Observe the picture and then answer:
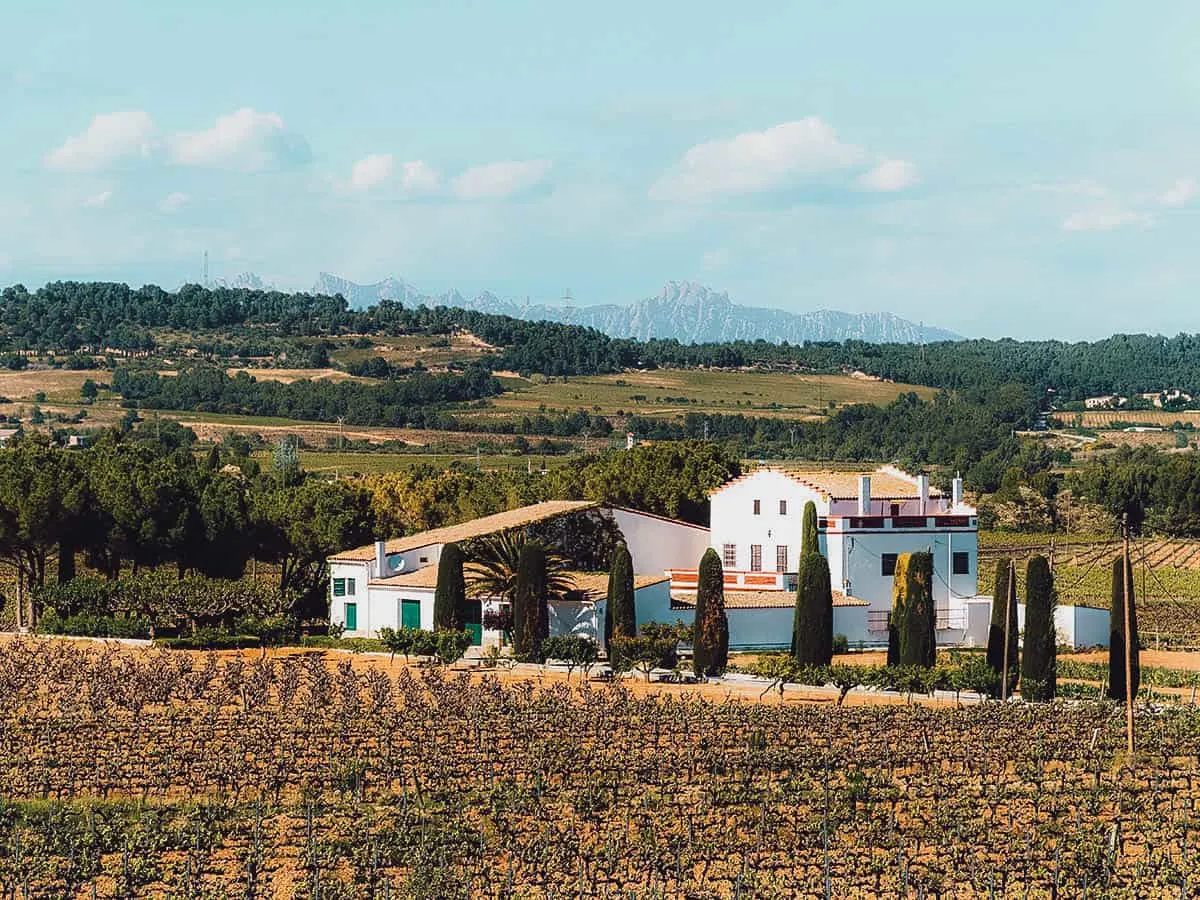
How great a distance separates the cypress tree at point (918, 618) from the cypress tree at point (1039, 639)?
12.6 ft

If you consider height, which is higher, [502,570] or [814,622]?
[502,570]

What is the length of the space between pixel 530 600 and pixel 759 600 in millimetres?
9064

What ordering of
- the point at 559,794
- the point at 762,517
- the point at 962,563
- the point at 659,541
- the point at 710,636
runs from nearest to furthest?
1. the point at 559,794
2. the point at 710,636
3. the point at 962,563
4. the point at 762,517
5. the point at 659,541

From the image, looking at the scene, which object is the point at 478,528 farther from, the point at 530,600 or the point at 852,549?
the point at 852,549

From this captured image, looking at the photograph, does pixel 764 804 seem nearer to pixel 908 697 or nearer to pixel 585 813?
pixel 585 813

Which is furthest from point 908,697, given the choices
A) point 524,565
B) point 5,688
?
point 5,688

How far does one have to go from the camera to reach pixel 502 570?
54.5 m

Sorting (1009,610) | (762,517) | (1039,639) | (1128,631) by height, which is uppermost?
(762,517)

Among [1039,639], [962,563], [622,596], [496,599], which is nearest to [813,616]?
[1039,639]

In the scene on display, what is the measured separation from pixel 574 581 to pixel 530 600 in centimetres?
512

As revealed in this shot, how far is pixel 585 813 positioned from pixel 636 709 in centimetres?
1010

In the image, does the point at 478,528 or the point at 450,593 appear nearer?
the point at 450,593

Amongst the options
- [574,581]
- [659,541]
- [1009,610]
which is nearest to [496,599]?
[574,581]

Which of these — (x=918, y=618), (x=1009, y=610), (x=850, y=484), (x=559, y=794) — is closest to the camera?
(x=559, y=794)
